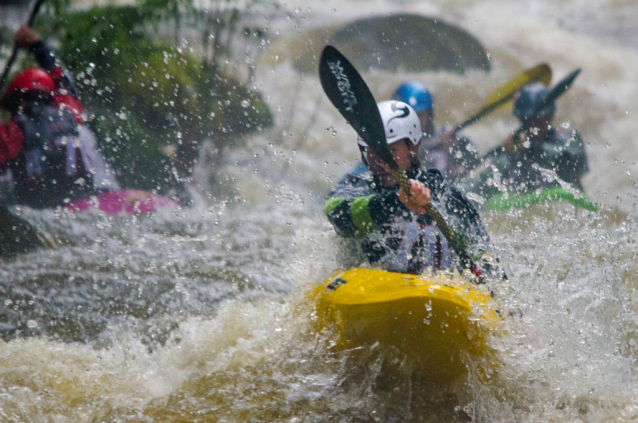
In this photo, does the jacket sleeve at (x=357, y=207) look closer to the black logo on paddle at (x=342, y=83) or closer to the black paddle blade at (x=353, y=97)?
the black paddle blade at (x=353, y=97)

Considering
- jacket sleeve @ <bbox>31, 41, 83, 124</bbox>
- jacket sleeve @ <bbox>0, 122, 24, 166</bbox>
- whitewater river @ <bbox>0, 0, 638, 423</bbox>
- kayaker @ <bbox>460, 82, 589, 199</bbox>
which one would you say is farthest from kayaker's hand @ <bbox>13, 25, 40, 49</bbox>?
kayaker @ <bbox>460, 82, 589, 199</bbox>

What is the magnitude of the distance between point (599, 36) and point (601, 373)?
837cm

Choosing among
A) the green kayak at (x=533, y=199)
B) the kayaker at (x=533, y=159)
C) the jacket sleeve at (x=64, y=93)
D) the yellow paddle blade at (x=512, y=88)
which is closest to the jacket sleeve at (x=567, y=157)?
the kayaker at (x=533, y=159)

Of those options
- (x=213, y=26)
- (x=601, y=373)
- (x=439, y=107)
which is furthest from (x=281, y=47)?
(x=601, y=373)

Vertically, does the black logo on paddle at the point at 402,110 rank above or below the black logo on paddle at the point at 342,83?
below

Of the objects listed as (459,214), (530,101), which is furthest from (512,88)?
(459,214)

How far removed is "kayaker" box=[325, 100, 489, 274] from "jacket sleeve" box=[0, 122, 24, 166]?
249cm

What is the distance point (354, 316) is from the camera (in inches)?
62.2

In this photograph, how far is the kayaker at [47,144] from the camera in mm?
3396

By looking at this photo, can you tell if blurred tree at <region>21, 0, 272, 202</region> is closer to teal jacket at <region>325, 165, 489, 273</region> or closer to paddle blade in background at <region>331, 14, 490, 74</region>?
paddle blade in background at <region>331, 14, 490, 74</region>

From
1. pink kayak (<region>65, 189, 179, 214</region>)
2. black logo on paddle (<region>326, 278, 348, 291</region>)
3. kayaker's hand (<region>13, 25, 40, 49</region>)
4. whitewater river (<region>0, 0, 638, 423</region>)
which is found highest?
kayaker's hand (<region>13, 25, 40, 49</region>)

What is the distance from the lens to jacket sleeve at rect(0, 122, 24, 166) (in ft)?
11.2

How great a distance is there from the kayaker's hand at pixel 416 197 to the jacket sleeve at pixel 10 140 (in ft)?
9.43

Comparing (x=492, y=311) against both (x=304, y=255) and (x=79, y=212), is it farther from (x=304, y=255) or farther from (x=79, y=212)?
(x=79, y=212)
